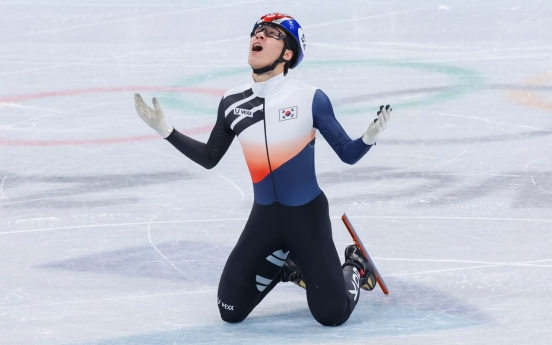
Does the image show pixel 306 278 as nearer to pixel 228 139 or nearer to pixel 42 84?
pixel 228 139

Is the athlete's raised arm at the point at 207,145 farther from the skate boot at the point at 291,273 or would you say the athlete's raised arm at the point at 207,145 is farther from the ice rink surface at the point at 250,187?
the ice rink surface at the point at 250,187

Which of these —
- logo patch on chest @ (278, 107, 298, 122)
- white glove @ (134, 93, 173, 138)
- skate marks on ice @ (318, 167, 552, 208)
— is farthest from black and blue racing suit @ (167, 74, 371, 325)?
skate marks on ice @ (318, 167, 552, 208)

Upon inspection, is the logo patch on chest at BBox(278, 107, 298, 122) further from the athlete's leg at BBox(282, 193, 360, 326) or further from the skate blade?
Answer: the skate blade

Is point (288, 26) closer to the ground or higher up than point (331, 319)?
higher up

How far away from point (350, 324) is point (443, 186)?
250 cm

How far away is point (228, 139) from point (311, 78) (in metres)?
5.78

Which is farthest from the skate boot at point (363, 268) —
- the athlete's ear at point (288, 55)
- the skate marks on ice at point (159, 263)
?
the athlete's ear at point (288, 55)

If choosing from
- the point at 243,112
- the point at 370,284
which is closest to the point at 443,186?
the point at 370,284

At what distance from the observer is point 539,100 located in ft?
30.7

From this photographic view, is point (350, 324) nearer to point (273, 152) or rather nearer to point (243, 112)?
point (273, 152)

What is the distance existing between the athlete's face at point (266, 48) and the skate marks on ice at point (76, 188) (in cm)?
235

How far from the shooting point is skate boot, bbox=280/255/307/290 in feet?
16.3

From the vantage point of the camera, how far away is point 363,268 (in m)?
5.04

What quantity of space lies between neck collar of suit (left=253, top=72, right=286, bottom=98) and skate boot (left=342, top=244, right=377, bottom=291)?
3.34 ft
